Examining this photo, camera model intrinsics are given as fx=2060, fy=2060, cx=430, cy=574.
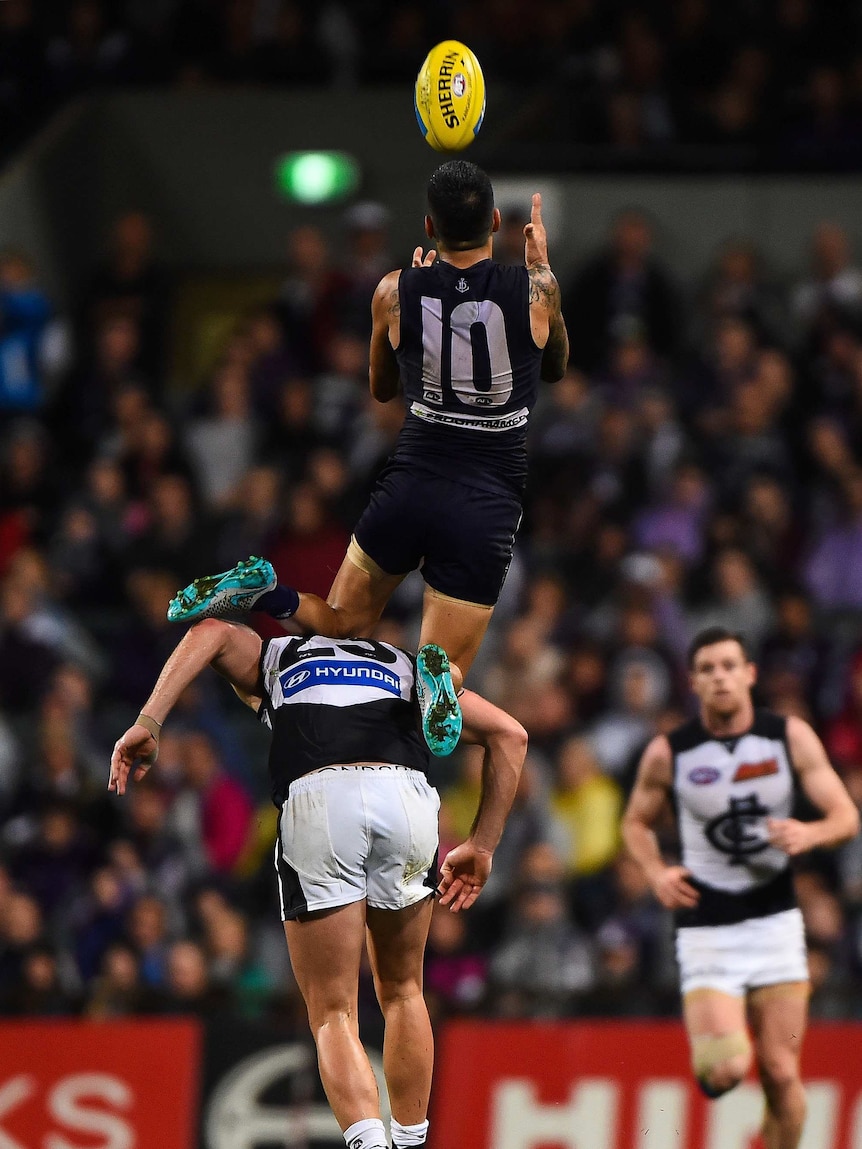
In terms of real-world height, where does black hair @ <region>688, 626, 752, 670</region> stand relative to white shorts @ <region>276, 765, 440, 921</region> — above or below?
above

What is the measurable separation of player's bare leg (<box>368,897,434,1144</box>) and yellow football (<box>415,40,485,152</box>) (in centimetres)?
265

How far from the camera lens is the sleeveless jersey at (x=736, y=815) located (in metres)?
8.77

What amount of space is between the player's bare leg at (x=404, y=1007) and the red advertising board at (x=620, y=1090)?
304 centimetres

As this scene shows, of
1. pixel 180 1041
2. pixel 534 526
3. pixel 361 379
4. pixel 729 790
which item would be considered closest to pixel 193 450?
pixel 361 379

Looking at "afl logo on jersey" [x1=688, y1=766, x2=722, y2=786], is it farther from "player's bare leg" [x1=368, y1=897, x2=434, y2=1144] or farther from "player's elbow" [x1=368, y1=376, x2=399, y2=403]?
"player's elbow" [x1=368, y1=376, x2=399, y2=403]

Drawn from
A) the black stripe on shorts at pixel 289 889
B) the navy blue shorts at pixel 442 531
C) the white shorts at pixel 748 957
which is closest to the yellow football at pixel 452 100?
the navy blue shorts at pixel 442 531

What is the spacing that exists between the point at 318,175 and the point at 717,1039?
10071mm

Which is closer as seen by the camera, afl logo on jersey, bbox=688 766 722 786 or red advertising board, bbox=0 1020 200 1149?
afl logo on jersey, bbox=688 766 722 786

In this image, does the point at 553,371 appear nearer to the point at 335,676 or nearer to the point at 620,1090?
the point at 335,676

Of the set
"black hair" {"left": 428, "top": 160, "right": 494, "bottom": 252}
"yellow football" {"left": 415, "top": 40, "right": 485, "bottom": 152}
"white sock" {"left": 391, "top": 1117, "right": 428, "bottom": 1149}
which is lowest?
"white sock" {"left": 391, "top": 1117, "right": 428, "bottom": 1149}

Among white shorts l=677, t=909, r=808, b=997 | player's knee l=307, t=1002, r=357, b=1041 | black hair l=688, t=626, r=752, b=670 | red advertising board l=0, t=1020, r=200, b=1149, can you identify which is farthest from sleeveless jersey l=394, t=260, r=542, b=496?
red advertising board l=0, t=1020, r=200, b=1149

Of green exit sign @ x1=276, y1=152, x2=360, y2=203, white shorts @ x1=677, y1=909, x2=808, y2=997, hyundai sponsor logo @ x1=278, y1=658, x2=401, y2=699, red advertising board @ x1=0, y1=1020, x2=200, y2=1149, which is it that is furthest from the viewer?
green exit sign @ x1=276, y1=152, x2=360, y2=203

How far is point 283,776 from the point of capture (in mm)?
6961

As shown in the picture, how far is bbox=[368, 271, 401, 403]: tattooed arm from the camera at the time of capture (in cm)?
716
